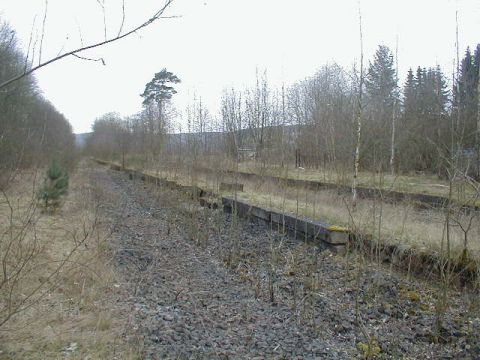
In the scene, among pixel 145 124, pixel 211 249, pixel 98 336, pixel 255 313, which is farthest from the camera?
pixel 145 124

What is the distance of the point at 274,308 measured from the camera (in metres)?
5.39

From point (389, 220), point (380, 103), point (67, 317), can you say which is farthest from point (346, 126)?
point (67, 317)

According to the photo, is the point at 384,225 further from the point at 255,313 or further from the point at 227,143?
the point at 227,143

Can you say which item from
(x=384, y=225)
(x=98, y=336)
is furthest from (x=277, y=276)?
(x=98, y=336)

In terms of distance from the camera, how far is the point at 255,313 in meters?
5.14

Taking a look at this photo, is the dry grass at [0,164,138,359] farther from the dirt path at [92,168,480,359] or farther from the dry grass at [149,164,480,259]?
the dry grass at [149,164,480,259]

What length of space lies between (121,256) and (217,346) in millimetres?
4108

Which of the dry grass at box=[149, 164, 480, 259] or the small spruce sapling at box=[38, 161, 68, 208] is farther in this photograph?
the small spruce sapling at box=[38, 161, 68, 208]

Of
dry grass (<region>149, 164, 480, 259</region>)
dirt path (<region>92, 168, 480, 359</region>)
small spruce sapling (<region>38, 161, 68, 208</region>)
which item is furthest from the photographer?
small spruce sapling (<region>38, 161, 68, 208</region>)

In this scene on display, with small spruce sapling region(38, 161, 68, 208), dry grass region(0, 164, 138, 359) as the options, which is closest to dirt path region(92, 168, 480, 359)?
dry grass region(0, 164, 138, 359)

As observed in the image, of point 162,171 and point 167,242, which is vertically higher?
point 162,171

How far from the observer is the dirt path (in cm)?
409

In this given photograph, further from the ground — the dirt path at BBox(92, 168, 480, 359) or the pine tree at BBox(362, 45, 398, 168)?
the pine tree at BBox(362, 45, 398, 168)

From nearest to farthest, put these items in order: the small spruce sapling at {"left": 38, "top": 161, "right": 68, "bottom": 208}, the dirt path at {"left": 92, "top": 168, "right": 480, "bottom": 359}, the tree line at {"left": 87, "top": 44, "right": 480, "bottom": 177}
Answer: the dirt path at {"left": 92, "top": 168, "right": 480, "bottom": 359} < the small spruce sapling at {"left": 38, "top": 161, "right": 68, "bottom": 208} < the tree line at {"left": 87, "top": 44, "right": 480, "bottom": 177}
